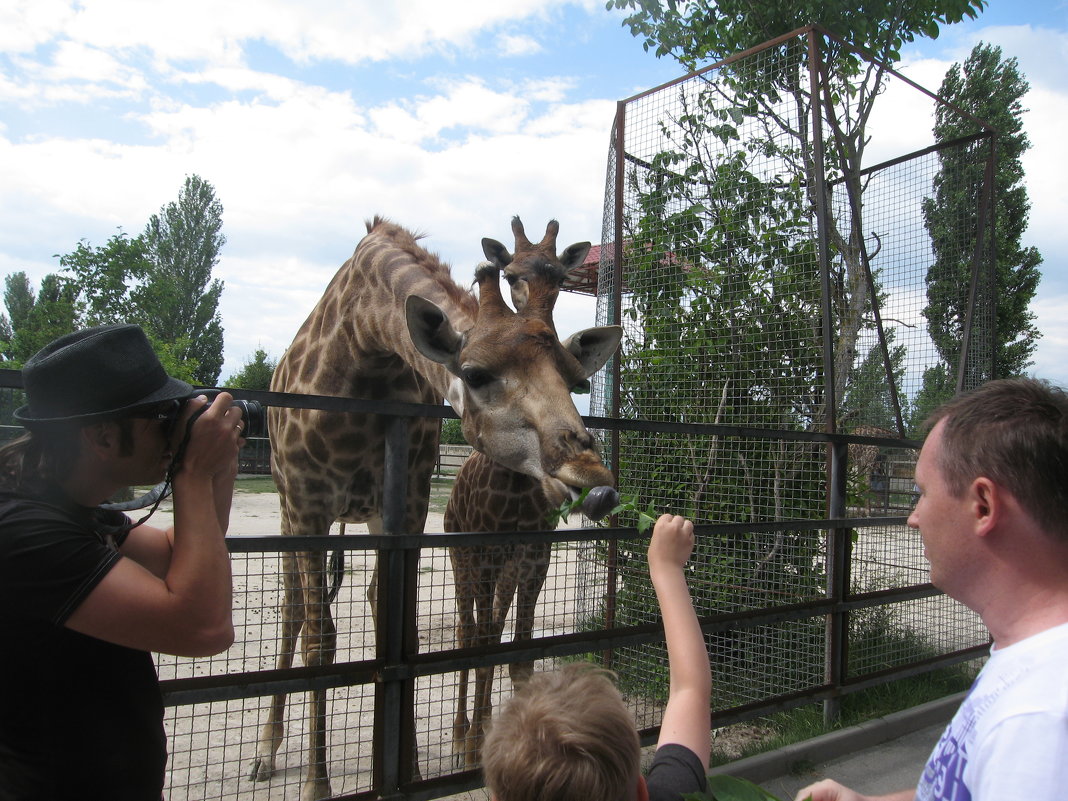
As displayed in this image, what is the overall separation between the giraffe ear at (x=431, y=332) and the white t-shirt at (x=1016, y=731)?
2387mm

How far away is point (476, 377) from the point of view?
10.1 ft

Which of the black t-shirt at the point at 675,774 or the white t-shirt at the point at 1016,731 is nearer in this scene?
the white t-shirt at the point at 1016,731

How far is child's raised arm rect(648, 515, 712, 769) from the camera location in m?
1.65

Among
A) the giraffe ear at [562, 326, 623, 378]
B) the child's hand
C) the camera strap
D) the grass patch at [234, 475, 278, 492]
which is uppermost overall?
the giraffe ear at [562, 326, 623, 378]

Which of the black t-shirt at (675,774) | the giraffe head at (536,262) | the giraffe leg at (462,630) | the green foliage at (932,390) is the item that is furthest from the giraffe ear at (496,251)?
the green foliage at (932,390)

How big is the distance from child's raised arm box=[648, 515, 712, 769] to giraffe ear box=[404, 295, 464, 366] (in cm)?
156

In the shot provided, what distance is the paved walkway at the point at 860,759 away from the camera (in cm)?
367

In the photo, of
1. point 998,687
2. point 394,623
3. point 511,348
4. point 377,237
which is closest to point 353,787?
point 394,623

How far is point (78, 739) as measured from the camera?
54.2 inches

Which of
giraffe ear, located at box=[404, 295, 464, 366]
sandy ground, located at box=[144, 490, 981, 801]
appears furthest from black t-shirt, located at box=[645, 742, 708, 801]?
giraffe ear, located at box=[404, 295, 464, 366]

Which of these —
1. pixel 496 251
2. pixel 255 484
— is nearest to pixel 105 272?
pixel 255 484

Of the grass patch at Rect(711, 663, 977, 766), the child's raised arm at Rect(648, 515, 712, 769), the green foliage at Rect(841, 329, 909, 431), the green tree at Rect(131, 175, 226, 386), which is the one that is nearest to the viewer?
the child's raised arm at Rect(648, 515, 712, 769)

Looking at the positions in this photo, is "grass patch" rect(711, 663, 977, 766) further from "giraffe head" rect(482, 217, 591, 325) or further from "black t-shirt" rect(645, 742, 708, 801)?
"giraffe head" rect(482, 217, 591, 325)

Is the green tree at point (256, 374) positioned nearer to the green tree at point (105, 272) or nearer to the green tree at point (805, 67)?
the green tree at point (105, 272)
